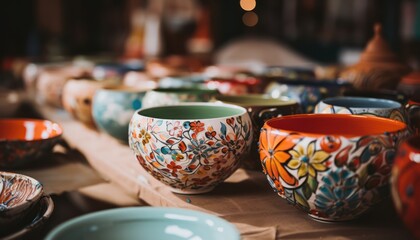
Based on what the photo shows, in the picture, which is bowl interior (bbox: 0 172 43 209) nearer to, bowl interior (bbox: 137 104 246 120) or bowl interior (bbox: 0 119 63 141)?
bowl interior (bbox: 137 104 246 120)

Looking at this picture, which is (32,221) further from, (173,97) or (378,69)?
(378,69)

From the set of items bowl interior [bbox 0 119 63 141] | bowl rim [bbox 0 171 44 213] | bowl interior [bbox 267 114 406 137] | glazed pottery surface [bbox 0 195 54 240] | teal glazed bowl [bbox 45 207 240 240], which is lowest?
bowl interior [bbox 0 119 63 141]

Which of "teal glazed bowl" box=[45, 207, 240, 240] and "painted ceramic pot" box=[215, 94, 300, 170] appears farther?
"painted ceramic pot" box=[215, 94, 300, 170]

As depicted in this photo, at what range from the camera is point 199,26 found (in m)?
6.95

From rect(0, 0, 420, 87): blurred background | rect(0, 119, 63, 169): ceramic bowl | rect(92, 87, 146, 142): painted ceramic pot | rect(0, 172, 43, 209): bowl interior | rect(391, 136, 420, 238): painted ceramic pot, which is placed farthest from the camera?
rect(0, 0, 420, 87): blurred background

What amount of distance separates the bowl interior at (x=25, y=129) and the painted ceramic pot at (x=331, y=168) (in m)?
0.72

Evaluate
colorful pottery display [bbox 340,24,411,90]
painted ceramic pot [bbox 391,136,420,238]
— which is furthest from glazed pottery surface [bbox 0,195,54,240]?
colorful pottery display [bbox 340,24,411,90]

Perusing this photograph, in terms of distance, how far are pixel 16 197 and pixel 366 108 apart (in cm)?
Answer: 55

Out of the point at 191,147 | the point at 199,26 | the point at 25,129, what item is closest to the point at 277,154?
the point at 191,147

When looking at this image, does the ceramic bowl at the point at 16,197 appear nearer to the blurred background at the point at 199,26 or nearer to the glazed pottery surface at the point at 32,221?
the glazed pottery surface at the point at 32,221

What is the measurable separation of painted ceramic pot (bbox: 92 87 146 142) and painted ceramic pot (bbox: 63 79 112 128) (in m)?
0.17

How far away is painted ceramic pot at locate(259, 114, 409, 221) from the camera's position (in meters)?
0.58

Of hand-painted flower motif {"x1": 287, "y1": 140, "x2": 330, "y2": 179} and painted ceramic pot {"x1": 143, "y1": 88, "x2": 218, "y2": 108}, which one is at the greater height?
hand-painted flower motif {"x1": 287, "y1": 140, "x2": 330, "y2": 179}

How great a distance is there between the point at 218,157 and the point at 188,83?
62 cm
